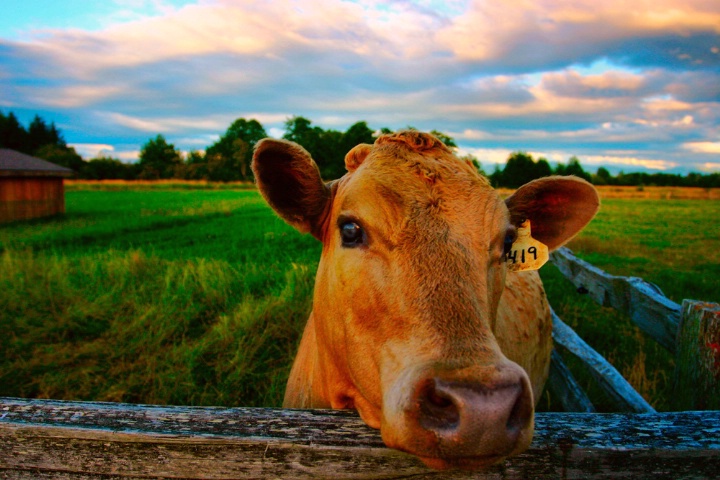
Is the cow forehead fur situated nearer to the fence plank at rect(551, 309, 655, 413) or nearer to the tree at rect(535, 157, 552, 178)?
Result: the fence plank at rect(551, 309, 655, 413)

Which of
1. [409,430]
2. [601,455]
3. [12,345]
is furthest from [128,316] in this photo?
[601,455]

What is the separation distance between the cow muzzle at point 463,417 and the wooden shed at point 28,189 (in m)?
19.2

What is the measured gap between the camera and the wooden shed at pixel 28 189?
15961mm

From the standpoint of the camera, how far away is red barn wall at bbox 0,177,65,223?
16.0 m

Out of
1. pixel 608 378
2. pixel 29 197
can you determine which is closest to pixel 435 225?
pixel 608 378

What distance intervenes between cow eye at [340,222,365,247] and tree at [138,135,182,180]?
6703cm

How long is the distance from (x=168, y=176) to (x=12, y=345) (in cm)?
6419

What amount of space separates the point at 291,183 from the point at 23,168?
19.0 meters

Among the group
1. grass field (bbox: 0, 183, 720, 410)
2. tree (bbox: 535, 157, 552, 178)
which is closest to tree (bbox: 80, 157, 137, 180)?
tree (bbox: 535, 157, 552, 178)

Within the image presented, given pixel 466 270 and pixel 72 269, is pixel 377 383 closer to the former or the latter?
pixel 466 270

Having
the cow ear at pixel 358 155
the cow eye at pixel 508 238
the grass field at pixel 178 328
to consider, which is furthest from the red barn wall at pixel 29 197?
the cow eye at pixel 508 238

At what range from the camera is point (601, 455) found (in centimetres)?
121

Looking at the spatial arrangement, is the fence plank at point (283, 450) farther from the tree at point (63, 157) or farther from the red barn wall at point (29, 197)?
the tree at point (63, 157)

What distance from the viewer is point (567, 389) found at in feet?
12.3
